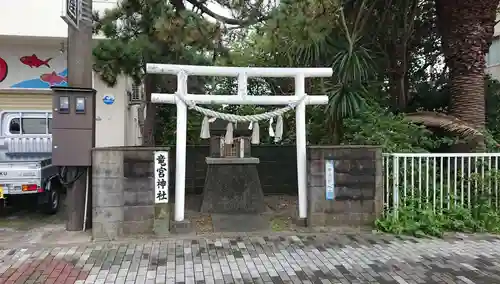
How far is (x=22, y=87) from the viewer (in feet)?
41.3

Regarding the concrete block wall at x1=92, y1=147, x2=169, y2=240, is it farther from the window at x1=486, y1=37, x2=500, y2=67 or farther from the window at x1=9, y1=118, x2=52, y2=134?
the window at x1=486, y1=37, x2=500, y2=67

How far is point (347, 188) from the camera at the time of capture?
22.7 ft

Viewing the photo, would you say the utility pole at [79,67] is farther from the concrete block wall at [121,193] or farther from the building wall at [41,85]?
the building wall at [41,85]

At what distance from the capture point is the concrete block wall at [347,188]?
6.91 metres

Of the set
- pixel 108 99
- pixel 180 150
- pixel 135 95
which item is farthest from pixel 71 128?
pixel 135 95

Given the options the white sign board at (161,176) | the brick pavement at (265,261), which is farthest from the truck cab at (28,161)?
the white sign board at (161,176)

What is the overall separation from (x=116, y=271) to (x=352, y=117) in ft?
17.4

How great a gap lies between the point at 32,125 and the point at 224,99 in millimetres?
4876

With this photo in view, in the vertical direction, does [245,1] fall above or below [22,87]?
above

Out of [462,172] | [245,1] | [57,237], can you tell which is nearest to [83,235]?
[57,237]

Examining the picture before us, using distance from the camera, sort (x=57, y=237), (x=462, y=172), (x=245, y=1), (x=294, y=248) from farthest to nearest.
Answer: (x=245, y=1) < (x=462, y=172) < (x=57, y=237) < (x=294, y=248)

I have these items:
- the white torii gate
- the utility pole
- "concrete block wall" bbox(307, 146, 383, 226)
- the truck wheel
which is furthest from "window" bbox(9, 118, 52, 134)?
"concrete block wall" bbox(307, 146, 383, 226)

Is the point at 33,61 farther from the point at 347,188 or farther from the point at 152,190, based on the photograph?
the point at 347,188

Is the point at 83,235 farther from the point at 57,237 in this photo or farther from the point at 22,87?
the point at 22,87
